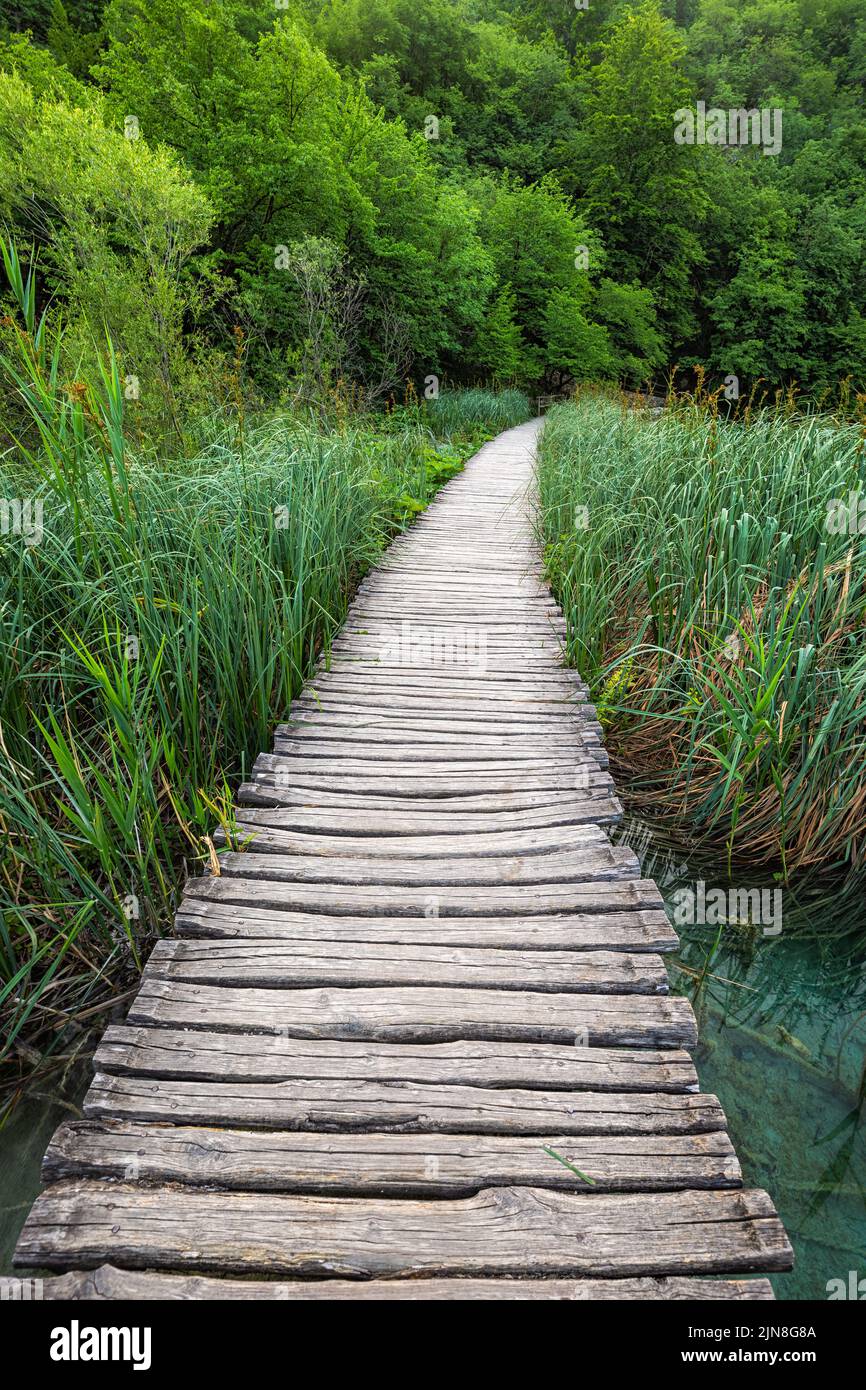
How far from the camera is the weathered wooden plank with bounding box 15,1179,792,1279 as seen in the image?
3.81ft

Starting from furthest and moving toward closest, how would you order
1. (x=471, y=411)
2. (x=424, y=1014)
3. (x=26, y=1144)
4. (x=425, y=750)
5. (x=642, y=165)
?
(x=642, y=165)
(x=471, y=411)
(x=425, y=750)
(x=26, y=1144)
(x=424, y=1014)

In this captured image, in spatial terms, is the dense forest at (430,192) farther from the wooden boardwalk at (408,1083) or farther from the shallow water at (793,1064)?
the shallow water at (793,1064)

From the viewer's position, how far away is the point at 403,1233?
1200 millimetres

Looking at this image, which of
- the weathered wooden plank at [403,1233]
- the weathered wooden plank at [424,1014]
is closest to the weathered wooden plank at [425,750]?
the weathered wooden plank at [424,1014]

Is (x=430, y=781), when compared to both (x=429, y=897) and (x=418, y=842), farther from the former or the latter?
(x=429, y=897)

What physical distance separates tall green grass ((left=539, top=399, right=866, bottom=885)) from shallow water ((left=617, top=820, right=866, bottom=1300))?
1.20ft

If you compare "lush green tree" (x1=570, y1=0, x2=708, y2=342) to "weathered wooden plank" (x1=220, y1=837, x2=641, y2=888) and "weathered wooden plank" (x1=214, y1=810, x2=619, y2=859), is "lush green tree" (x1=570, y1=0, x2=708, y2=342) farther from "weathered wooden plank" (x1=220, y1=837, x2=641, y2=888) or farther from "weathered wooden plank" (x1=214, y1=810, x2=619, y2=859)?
Result: "weathered wooden plank" (x1=220, y1=837, x2=641, y2=888)

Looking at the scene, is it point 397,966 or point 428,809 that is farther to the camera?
point 428,809

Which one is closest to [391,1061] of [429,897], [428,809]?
[429,897]

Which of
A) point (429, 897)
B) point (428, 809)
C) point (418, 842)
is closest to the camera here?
point (429, 897)

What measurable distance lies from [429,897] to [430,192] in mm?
17668

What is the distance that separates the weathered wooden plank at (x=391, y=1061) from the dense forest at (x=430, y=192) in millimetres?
2265

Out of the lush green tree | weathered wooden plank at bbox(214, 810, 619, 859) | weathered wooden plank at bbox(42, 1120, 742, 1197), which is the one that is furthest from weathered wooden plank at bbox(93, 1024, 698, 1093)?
the lush green tree
